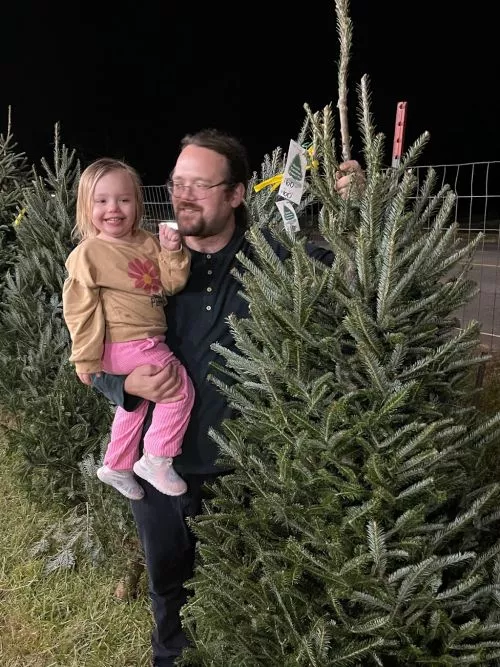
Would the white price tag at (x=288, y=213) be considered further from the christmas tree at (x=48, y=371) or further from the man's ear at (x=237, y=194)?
the christmas tree at (x=48, y=371)

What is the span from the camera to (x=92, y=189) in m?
2.19

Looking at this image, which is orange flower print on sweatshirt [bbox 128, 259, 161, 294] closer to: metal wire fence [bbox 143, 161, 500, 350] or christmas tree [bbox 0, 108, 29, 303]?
metal wire fence [bbox 143, 161, 500, 350]

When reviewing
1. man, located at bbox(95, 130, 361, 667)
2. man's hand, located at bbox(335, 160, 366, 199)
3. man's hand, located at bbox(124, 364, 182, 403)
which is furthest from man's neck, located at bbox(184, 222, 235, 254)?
man's hand, located at bbox(335, 160, 366, 199)

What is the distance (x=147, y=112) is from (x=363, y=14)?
750 cm

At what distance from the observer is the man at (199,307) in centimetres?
215

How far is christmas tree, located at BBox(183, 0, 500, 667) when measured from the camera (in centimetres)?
154

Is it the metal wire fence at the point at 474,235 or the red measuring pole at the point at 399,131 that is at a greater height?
the red measuring pole at the point at 399,131

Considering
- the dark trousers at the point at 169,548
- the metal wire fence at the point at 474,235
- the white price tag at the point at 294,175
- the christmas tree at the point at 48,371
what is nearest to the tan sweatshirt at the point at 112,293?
the white price tag at the point at 294,175

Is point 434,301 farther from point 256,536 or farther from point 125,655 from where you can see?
point 125,655

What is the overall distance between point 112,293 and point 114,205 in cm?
33

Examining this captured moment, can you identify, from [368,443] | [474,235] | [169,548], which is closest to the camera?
[368,443]

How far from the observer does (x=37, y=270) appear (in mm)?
3836

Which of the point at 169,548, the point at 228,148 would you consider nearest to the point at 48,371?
the point at 169,548

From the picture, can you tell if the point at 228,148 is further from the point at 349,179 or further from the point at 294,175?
the point at 349,179
